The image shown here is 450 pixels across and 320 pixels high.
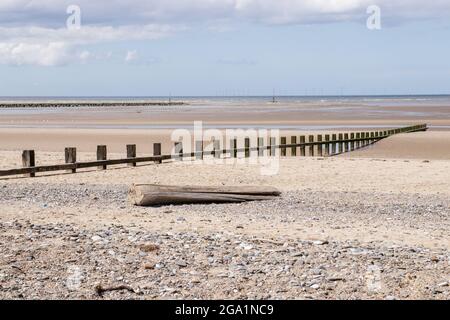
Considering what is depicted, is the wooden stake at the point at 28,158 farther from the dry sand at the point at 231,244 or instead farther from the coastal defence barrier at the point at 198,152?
the dry sand at the point at 231,244

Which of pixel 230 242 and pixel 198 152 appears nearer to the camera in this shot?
pixel 230 242

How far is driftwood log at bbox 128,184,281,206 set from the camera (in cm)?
1427

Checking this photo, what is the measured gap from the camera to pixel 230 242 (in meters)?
10.4

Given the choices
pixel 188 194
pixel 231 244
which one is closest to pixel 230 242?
pixel 231 244

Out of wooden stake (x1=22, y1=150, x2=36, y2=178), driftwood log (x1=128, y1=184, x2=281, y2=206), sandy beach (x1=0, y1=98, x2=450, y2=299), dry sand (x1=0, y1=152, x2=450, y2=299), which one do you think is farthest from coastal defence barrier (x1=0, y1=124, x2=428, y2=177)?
driftwood log (x1=128, y1=184, x2=281, y2=206)

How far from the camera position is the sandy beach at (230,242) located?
8359mm

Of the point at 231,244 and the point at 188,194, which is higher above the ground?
the point at 188,194

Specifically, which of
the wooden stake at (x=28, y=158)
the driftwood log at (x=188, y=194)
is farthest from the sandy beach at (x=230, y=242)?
the wooden stake at (x=28, y=158)

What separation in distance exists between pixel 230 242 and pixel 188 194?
433 centimetres

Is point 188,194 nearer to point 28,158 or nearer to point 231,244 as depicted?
point 231,244

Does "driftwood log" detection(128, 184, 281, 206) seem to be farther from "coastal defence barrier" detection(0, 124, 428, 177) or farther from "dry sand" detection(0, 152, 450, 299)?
"coastal defence barrier" detection(0, 124, 428, 177)

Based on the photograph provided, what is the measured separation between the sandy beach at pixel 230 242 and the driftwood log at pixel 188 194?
0.24 m

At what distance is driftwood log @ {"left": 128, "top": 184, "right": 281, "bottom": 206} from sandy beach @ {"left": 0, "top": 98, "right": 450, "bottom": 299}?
9.3 inches
